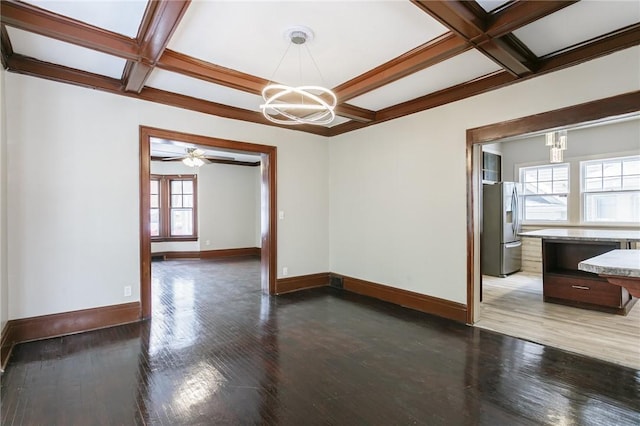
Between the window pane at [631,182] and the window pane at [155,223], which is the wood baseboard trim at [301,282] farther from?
the window pane at [631,182]

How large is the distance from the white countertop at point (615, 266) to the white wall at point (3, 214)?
15.0ft

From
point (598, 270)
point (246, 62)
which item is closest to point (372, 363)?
point (598, 270)

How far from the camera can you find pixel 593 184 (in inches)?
242

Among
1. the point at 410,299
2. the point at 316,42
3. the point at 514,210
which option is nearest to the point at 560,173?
the point at 514,210

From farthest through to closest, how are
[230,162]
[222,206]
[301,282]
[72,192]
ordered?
1. [222,206]
2. [230,162]
3. [301,282]
4. [72,192]

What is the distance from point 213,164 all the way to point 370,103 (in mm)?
6008

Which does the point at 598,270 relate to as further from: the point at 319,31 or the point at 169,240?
the point at 169,240

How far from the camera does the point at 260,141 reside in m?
4.97

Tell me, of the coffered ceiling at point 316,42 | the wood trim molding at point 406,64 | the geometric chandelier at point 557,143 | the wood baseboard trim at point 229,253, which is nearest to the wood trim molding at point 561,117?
the coffered ceiling at point 316,42

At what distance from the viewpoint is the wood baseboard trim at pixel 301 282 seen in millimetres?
5160

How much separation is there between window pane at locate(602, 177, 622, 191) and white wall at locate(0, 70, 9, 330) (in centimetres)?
884

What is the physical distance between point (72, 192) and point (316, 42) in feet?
9.96

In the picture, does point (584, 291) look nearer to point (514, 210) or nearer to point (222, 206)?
point (514, 210)

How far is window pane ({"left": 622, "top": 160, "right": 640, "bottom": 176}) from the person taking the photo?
5.71 metres
